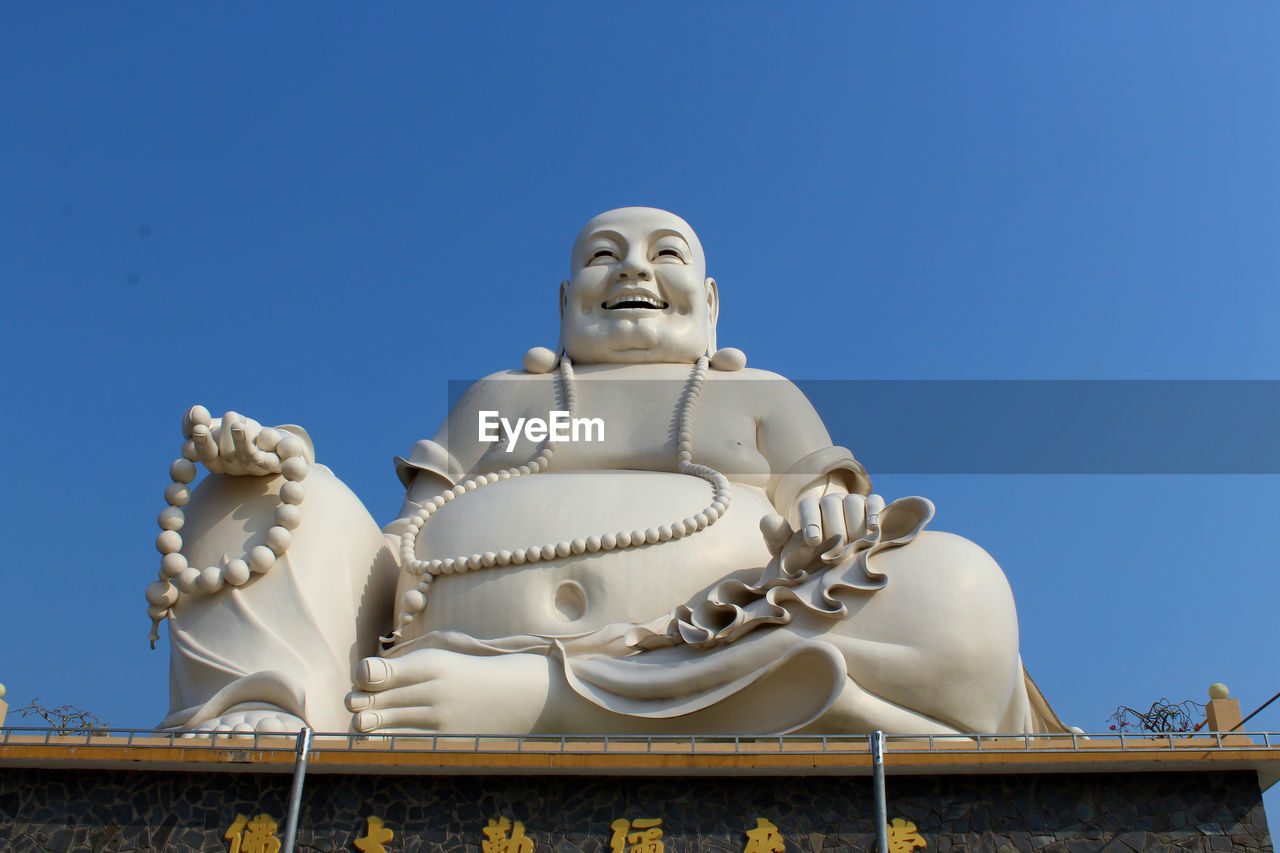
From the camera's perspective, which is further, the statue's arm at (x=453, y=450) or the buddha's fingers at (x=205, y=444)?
the statue's arm at (x=453, y=450)

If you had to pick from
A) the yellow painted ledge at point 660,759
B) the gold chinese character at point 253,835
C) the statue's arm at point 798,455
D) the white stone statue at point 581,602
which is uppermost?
the statue's arm at point 798,455

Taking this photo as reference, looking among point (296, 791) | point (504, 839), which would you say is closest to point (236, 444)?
point (296, 791)

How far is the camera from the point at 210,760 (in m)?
4.70

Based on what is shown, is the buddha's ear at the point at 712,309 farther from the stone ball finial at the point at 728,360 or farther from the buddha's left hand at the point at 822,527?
the buddha's left hand at the point at 822,527

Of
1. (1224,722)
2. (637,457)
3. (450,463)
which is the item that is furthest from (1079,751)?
(450,463)

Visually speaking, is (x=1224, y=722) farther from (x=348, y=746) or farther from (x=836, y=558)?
(x=348, y=746)

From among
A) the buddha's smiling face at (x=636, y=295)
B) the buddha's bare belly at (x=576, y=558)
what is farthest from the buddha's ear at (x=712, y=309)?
the buddha's bare belly at (x=576, y=558)

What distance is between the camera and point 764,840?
4629mm

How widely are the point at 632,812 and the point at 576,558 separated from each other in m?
1.34

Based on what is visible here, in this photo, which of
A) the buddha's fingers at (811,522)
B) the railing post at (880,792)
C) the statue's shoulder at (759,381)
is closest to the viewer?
the railing post at (880,792)

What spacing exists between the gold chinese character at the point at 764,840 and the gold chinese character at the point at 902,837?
36cm

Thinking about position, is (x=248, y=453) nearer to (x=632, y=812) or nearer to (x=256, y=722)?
(x=256, y=722)

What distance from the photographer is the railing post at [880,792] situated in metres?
4.46

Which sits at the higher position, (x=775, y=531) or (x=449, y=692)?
(x=775, y=531)
